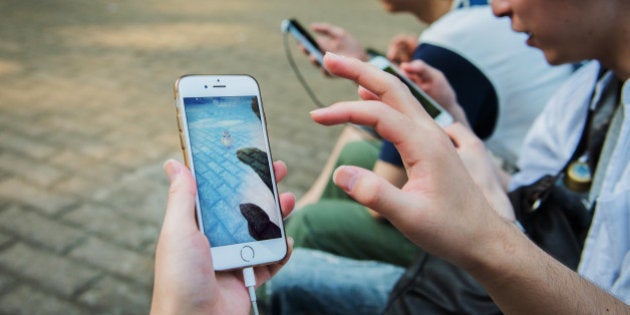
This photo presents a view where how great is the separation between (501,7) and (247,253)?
1125 millimetres

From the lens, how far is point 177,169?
103 centimetres

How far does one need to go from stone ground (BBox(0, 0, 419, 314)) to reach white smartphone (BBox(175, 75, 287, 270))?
1.25m

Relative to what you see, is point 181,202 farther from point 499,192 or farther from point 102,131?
point 102,131

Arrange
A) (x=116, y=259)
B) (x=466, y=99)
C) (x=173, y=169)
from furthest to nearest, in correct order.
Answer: (x=116, y=259) → (x=466, y=99) → (x=173, y=169)

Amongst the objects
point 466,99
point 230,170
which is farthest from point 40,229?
point 466,99

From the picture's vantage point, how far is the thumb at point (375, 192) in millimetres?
818

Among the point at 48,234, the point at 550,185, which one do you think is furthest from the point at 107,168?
the point at 550,185

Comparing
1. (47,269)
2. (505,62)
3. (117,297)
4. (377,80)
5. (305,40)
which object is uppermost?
(377,80)

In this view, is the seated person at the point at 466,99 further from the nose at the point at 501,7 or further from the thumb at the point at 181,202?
the thumb at the point at 181,202

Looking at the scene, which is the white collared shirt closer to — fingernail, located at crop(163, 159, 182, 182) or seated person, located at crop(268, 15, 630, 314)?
seated person, located at crop(268, 15, 630, 314)

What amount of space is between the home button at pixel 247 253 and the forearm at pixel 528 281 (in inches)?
17.4

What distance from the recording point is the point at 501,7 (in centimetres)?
161

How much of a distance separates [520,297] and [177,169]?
692mm

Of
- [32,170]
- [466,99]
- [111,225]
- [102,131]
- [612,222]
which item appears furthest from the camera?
[102,131]
